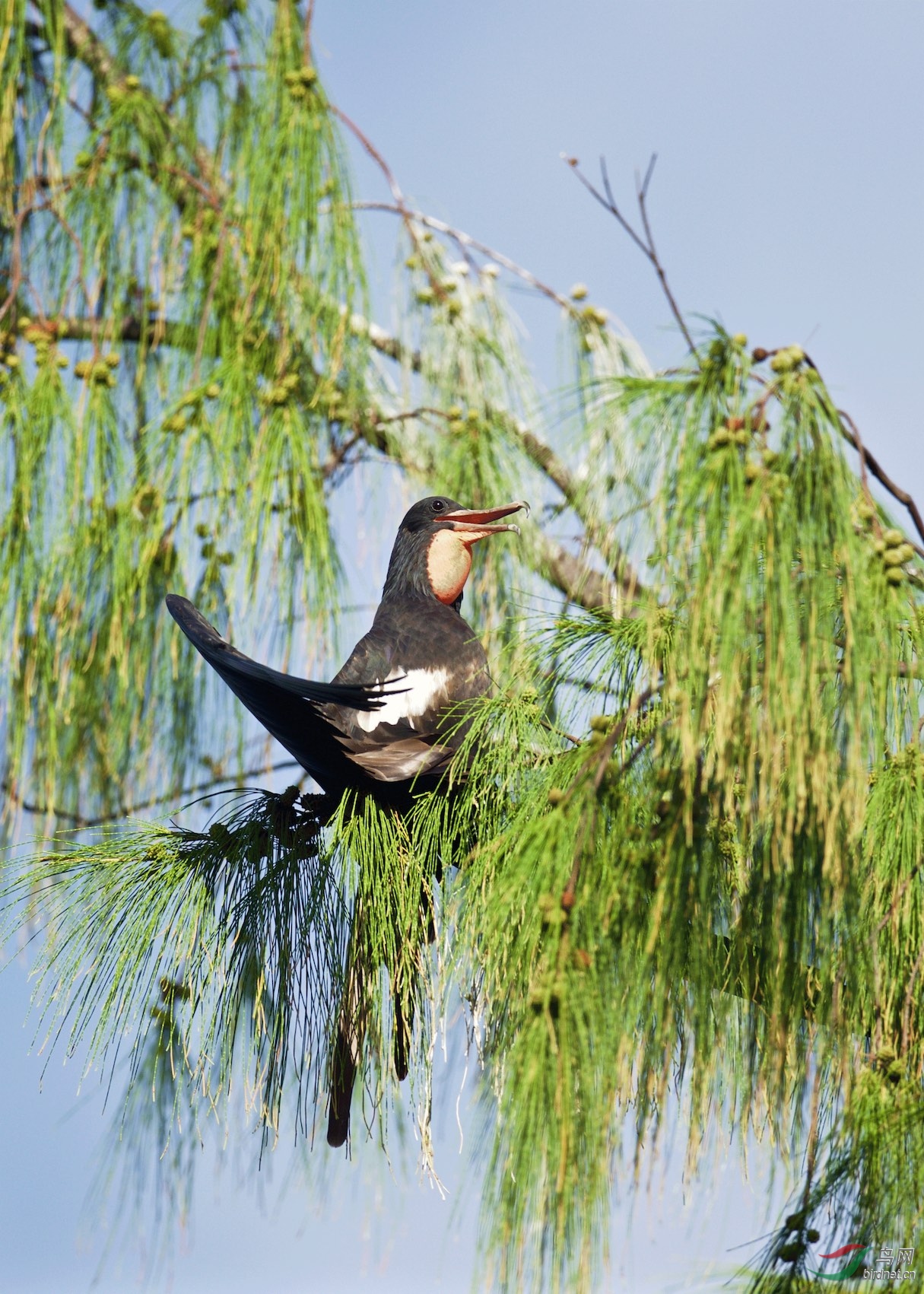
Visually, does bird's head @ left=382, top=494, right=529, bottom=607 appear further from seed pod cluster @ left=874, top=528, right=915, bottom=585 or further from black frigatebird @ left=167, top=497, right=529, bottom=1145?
seed pod cluster @ left=874, top=528, right=915, bottom=585

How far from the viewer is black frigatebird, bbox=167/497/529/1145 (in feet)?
4.76

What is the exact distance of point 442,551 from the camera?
2.18 m

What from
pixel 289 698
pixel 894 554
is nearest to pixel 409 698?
pixel 289 698

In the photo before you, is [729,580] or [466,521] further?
[466,521]

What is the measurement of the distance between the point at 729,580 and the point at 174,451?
49.1 inches

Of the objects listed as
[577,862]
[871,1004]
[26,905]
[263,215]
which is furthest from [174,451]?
[871,1004]

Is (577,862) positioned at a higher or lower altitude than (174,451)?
lower

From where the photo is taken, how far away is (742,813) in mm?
1274

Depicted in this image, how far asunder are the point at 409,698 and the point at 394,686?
0.04m

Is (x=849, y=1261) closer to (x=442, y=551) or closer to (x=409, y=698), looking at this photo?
(x=409, y=698)

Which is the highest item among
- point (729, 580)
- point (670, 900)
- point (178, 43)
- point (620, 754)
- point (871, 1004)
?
point (178, 43)

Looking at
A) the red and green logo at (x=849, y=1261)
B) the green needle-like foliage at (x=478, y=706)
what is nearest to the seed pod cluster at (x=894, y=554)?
the green needle-like foliage at (x=478, y=706)

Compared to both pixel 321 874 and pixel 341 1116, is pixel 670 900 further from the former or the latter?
pixel 341 1116

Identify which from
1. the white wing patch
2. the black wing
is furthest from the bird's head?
the black wing
